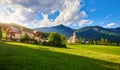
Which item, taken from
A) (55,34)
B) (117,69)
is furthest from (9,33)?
(117,69)

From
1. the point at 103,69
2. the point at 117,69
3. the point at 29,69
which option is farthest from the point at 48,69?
the point at 117,69

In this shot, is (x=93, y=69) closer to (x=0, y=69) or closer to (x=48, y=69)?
(x=48, y=69)

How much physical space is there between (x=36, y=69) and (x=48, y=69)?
4.93 feet

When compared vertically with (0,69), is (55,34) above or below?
above

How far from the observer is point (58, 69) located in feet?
80.6

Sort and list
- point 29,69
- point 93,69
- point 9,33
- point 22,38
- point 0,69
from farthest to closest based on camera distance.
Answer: point 9,33, point 22,38, point 93,69, point 29,69, point 0,69

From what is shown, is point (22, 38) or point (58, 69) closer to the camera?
point (58, 69)

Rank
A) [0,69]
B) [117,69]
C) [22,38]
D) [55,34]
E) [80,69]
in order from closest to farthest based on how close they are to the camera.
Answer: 1. [0,69]
2. [80,69]
3. [117,69]
4. [22,38]
5. [55,34]

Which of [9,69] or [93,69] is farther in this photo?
[93,69]

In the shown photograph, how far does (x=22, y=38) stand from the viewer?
11294cm

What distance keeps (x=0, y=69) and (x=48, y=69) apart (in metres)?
5.44

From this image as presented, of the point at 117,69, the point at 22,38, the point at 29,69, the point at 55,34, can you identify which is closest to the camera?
the point at 29,69

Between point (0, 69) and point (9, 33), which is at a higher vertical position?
point (9, 33)

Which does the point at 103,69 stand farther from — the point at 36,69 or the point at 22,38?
the point at 22,38
